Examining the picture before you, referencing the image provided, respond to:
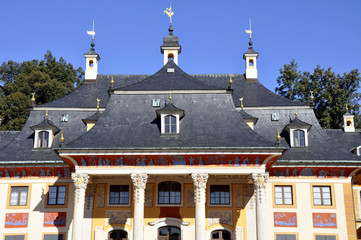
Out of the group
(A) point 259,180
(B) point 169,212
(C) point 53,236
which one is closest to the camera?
(A) point 259,180

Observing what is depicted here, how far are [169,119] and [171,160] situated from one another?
2.96m

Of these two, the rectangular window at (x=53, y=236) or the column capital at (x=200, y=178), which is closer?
the column capital at (x=200, y=178)

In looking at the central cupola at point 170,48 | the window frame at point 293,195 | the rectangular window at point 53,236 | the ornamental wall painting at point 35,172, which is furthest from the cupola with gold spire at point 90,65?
the window frame at point 293,195

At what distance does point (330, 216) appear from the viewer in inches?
1298

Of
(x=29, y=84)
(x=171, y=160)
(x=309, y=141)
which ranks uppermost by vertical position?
(x=29, y=84)

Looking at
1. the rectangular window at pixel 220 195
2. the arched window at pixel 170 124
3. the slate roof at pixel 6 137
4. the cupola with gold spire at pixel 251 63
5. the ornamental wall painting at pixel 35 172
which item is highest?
the cupola with gold spire at pixel 251 63

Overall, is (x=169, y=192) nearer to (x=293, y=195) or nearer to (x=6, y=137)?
(x=293, y=195)

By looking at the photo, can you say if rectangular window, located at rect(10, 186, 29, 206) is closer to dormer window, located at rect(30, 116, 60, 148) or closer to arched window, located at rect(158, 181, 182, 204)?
dormer window, located at rect(30, 116, 60, 148)

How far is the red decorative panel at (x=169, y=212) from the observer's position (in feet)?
108

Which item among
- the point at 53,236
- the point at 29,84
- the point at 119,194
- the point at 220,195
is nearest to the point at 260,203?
the point at 220,195

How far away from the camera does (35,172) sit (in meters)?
34.2

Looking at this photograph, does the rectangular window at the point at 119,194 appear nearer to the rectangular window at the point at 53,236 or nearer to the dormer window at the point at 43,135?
the rectangular window at the point at 53,236

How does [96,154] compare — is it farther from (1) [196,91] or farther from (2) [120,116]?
(1) [196,91]

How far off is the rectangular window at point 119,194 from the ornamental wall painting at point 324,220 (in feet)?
42.2
